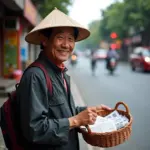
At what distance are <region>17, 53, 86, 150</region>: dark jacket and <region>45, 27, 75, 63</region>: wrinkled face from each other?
0.08 metres

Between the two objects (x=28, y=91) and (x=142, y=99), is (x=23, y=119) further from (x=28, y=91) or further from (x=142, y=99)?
(x=142, y=99)

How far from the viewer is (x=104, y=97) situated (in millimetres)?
9641

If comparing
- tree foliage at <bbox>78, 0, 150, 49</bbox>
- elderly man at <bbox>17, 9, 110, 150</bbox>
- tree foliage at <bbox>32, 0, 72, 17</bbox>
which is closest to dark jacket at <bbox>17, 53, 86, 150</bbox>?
elderly man at <bbox>17, 9, 110, 150</bbox>

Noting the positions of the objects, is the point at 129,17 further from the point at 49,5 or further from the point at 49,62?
the point at 49,62

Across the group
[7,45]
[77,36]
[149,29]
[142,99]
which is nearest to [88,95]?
[142,99]

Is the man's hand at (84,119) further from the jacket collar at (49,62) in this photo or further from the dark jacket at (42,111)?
the jacket collar at (49,62)

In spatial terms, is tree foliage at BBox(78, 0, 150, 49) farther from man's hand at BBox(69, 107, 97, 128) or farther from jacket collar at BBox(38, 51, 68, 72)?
man's hand at BBox(69, 107, 97, 128)

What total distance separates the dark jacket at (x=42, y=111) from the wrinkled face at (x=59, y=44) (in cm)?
8

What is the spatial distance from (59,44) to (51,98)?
1.18 ft

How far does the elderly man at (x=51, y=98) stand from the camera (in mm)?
1709

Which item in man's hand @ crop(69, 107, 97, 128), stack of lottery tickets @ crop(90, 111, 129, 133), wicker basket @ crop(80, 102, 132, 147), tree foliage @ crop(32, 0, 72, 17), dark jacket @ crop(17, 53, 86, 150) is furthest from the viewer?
tree foliage @ crop(32, 0, 72, 17)

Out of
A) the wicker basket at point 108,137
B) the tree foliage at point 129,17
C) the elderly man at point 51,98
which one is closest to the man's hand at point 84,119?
the elderly man at point 51,98

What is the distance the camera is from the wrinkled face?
196 cm

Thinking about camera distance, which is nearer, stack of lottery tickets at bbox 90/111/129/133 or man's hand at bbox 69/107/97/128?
man's hand at bbox 69/107/97/128
